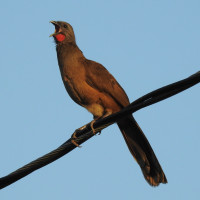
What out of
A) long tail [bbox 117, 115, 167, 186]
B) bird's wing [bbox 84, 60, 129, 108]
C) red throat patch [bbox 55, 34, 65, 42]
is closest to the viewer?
long tail [bbox 117, 115, 167, 186]

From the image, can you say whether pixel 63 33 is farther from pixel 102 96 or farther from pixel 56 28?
pixel 102 96

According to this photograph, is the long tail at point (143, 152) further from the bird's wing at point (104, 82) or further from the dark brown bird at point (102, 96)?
the bird's wing at point (104, 82)

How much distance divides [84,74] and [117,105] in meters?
0.67

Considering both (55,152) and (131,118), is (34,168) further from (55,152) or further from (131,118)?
(131,118)

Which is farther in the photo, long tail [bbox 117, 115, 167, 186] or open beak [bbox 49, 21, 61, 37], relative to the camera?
open beak [bbox 49, 21, 61, 37]

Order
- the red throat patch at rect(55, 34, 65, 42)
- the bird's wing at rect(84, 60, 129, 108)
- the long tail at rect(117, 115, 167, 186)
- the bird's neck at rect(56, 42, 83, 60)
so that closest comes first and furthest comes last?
the long tail at rect(117, 115, 167, 186) < the bird's wing at rect(84, 60, 129, 108) < the bird's neck at rect(56, 42, 83, 60) < the red throat patch at rect(55, 34, 65, 42)

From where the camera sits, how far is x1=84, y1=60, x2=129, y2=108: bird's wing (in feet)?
20.0

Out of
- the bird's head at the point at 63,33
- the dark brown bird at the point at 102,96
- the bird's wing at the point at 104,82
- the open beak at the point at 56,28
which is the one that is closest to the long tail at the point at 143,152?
the dark brown bird at the point at 102,96

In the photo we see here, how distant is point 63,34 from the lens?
6945 mm

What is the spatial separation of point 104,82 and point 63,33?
4.40 feet

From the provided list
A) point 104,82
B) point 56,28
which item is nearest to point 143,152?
point 104,82

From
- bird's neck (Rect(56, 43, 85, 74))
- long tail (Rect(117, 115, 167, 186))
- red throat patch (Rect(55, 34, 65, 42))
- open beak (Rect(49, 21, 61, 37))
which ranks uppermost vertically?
open beak (Rect(49, 21, 61, 37))

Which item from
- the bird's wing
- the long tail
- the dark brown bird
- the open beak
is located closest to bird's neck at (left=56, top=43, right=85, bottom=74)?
the dark brown bird

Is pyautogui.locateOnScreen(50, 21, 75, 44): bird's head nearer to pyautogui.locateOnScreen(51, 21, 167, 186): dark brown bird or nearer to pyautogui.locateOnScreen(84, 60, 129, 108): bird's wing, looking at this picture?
pyautogui.locateOnScreen(51, 21, 167, 186): dark brown bird
